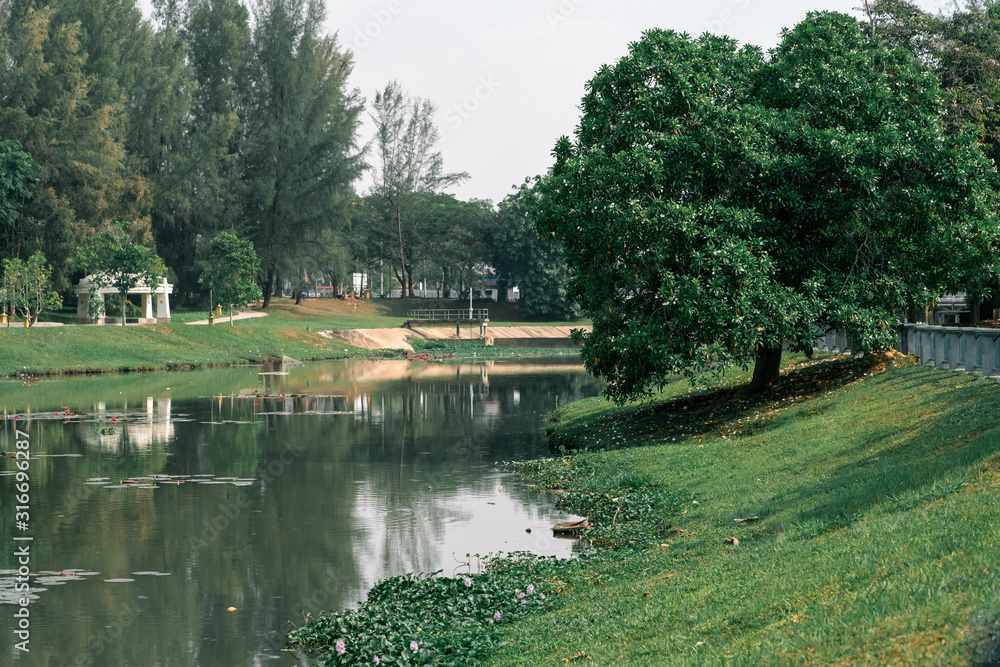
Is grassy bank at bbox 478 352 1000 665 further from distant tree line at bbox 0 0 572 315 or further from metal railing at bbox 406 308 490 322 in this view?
metal railing at bbox 406 308 490 322

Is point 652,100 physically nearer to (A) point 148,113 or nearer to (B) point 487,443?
(B) point 487,443

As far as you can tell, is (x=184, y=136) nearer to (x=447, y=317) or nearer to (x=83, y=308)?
(x=83, y=308)

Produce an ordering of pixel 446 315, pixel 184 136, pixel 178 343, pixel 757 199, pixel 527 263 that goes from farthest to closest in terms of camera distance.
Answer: pixel 527 263
pixel 446 315
pixel 184 136
pixel 178 343
pixel 757 199

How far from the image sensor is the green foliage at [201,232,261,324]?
80.1 m

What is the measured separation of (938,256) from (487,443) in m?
14.2

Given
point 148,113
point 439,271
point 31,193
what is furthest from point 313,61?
point 439,271

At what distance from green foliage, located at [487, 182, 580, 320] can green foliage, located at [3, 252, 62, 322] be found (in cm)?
5553

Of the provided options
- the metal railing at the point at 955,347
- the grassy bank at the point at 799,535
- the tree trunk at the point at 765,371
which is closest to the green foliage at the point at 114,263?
the grassy bank at the point at 799,535

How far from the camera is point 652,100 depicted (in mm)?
26000

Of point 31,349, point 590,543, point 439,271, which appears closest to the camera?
point 590,543

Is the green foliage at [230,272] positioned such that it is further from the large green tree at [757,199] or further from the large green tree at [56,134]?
the large green tree at [757,199]

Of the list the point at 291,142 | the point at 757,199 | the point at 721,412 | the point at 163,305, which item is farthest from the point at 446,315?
the point at 757,199

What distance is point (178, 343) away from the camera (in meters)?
69.4

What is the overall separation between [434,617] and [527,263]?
104m
